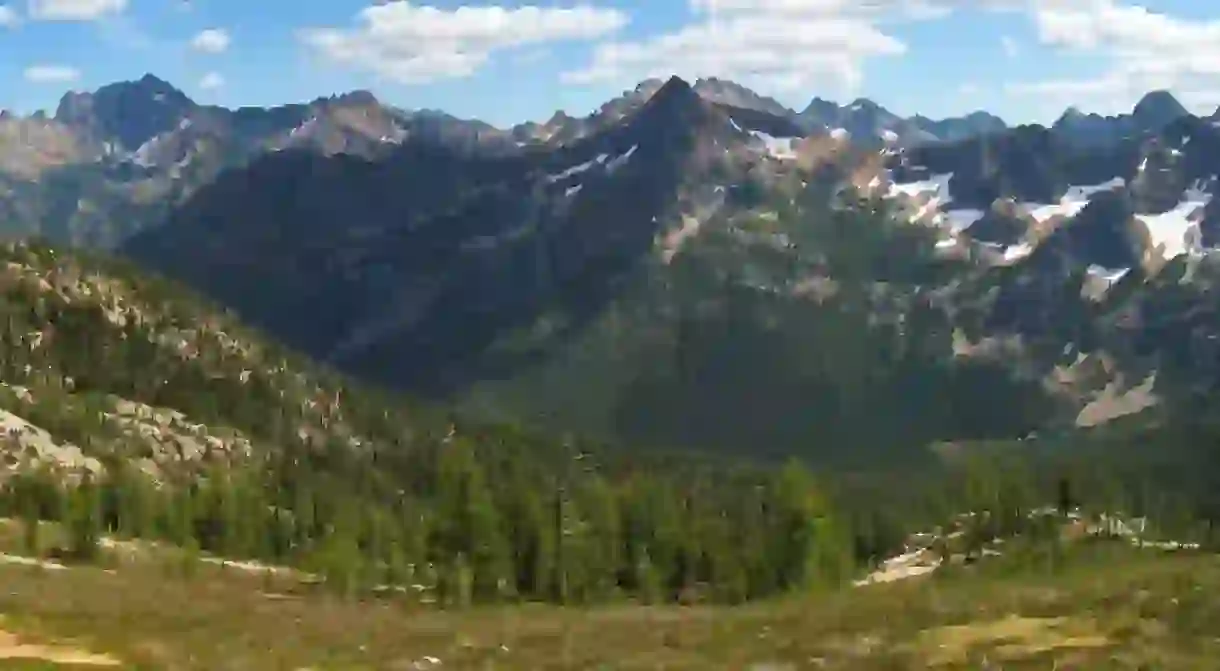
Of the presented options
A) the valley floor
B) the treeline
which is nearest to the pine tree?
the treeline

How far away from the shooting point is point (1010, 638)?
4544 cm

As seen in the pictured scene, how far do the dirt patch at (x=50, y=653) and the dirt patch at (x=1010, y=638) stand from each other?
27.2 metres

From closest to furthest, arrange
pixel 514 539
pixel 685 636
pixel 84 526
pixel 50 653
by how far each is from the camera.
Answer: pixel 50 653
pixel 685 636
pixel 84 526
pixel 514 539

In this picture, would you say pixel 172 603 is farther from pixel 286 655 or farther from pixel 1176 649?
pixel 1176 649

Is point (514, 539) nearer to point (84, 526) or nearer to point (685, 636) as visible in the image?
point (84, 526)

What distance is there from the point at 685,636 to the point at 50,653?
26060mm

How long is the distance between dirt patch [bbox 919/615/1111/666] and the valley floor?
0.25ft

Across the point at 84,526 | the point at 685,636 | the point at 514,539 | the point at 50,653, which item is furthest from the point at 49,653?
the point at 514,539

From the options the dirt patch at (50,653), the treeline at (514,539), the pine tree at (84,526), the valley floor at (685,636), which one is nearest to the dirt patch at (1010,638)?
the valley floor at (685,636)

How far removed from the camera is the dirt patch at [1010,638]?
Answer: 41750 millimetres

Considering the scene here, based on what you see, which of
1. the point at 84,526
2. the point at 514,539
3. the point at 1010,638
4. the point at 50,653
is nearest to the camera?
the point at 50,653

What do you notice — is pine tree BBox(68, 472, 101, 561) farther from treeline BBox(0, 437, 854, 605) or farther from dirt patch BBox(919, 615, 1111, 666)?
dirt patch BBox(919, 615, 1111, 666)

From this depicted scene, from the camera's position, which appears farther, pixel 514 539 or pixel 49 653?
pixel 514 539

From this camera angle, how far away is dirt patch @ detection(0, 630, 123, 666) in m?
39.2
